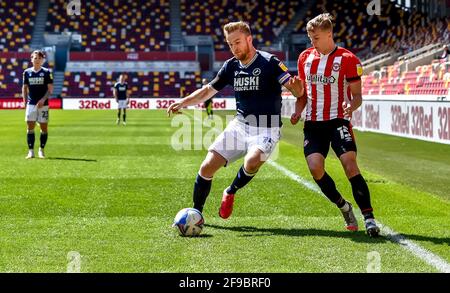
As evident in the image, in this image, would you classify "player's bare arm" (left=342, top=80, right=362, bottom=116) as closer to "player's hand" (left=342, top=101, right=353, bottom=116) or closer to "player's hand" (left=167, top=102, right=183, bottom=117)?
"player's hand" (left=342, top=101, right=353, bottom=116)

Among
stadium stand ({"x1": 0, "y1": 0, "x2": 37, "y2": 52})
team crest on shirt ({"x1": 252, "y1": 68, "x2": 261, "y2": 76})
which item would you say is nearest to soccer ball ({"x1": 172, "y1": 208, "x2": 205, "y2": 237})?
team crest on shirt ({"x1": 252, "y1": 68, "x2": 261, "y2": 76})

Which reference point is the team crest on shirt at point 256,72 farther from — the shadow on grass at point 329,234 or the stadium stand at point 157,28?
the stadium stand at point 157,28

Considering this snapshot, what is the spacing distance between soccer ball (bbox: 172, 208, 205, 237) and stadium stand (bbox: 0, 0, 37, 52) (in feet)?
189

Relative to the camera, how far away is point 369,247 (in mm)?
6402

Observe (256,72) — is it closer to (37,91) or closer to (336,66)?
(336,66)

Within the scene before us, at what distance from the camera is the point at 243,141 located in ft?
24.7

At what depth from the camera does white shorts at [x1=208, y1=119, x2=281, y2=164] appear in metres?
7.44

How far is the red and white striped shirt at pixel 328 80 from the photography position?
23.7 ft

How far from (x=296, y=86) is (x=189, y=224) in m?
1.60

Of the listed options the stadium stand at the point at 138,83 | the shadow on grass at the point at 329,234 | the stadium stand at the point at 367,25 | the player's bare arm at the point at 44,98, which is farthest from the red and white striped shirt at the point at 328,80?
the stadium stand at the point at 138,83

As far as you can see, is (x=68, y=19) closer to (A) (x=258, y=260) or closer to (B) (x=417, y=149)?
(B) (x=417, y=149)

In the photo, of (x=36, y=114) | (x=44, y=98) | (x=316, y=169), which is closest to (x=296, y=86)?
(x=316, y=169)

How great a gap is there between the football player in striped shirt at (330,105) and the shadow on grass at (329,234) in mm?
219

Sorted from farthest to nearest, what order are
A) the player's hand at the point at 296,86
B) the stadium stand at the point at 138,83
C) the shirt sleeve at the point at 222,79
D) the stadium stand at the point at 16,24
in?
the stadium stand at the point at 16,24 < the stadium stand at the point at 138,83 < the shirt sleeve at the point at 222,79 < the player's hand at the point at 296,86
